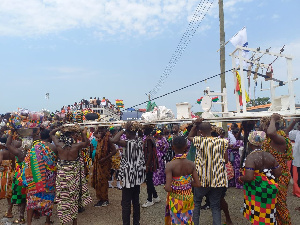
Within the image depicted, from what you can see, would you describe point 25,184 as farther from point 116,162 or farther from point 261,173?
point 261,173

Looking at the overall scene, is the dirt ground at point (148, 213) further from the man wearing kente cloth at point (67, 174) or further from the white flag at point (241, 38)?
the white flag at point (241, 38)

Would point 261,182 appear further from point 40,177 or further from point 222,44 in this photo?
point 222,44

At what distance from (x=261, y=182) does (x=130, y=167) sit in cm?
203

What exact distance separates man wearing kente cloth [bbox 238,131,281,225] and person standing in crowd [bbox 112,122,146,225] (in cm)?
168

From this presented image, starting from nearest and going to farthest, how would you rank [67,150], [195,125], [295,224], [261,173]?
[261,173] < [195,125] < [67,150] < [295,224]

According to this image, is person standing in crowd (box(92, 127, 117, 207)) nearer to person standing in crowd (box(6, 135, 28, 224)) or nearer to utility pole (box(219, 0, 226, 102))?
person standing in crowd (box(6, 135, 28, 224))

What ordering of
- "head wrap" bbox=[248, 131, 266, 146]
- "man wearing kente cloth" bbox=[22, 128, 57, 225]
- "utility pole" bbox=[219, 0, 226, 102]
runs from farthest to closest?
"utility pole" bbox=[219, 0, 226, 102], "man wearing kente cloth" bbox=[22, 128, 57, 225], "head wrap" bbox=[248, 131, 266, 146]

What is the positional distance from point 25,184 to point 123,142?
203cm

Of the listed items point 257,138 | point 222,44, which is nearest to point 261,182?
point 257,138

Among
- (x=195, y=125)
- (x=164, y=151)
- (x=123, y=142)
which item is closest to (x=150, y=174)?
(x=164, y=151)

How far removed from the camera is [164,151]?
6.76 m

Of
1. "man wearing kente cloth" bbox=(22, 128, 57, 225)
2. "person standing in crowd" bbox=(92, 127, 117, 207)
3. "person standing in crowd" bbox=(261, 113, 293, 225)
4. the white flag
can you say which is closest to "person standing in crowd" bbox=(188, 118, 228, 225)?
"person standing in crowd" bbox=(261, 113, 293, 225)

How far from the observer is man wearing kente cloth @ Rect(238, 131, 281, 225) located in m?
3.25

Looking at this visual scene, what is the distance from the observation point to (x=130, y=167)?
4.08 metres
